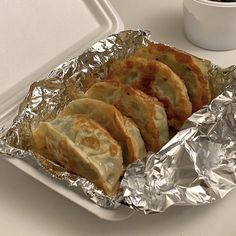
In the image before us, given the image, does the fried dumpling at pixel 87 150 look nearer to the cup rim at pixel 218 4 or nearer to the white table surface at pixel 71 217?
the white table surface at pixel 71 217

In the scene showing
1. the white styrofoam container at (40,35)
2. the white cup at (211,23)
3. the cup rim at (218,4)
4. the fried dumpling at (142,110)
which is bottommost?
the white cup at (211,23)

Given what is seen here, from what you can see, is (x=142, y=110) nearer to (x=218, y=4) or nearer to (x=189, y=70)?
(x=189, y=70)

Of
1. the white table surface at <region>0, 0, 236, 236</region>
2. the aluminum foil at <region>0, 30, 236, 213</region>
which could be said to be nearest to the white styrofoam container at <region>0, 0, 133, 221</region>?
the aluminum foil at <region>0, 30, 236, 213</region>

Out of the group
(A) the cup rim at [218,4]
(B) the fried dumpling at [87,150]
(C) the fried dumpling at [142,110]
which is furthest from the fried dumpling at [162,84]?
(A) the cup rim at [218,4]

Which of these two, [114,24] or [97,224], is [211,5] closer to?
[114,24]

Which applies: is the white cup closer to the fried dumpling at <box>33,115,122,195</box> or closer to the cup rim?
the cup rim

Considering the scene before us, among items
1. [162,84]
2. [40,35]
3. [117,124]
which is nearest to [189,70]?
[162,84]
